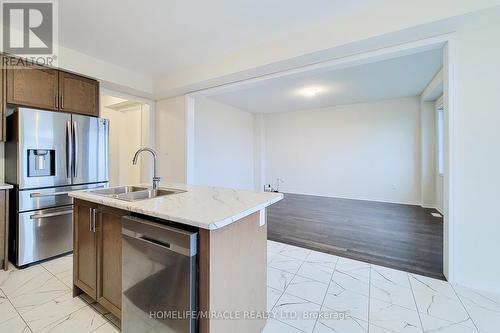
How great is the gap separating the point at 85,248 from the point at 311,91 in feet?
15.3

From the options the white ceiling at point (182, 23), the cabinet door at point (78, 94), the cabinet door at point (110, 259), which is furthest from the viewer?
the cabinet door at point (78, 94)

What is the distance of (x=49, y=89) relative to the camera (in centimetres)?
266

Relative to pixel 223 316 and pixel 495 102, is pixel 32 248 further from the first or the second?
pixel 495 102

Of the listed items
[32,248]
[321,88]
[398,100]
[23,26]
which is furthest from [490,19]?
[32,248]

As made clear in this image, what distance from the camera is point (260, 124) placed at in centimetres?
737

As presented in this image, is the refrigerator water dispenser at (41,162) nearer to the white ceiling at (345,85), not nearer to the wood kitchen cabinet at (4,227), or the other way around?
the wood kitchen cabinet at (4,227)

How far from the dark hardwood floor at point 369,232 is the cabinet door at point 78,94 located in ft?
10.4

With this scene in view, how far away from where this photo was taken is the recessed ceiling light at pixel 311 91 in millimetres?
4627

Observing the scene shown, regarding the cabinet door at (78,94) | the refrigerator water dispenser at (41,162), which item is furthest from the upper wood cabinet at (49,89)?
the refrigerator water dispenser at (41,162)

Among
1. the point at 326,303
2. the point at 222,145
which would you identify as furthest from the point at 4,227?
the point at 222,145

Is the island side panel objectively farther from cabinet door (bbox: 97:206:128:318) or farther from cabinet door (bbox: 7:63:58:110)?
cabinet door (bbox: 7:63:58:110)

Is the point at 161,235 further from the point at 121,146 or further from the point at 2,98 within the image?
the point at 121,146

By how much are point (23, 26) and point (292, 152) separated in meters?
6.12

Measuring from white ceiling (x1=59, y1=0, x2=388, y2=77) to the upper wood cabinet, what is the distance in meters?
0.42
